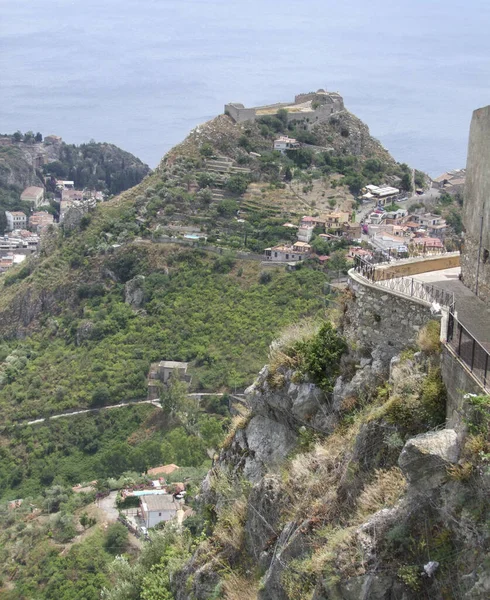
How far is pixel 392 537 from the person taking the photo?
7.11 meters

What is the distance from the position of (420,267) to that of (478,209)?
71.4 inches

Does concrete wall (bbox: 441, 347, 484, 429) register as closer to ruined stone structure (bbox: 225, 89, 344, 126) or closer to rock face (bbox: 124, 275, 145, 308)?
rock face (bbox: 124, 275, 145, 308)

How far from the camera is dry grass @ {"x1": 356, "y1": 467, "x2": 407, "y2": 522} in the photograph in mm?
7644

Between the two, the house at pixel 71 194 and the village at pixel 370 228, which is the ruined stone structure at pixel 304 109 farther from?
the house at pixel 71 194

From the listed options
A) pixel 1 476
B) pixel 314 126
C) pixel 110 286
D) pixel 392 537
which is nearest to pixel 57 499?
pixel 1 476

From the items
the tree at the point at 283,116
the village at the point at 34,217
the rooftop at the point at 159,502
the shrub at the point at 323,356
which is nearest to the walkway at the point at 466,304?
the shrub at the point at 323,356

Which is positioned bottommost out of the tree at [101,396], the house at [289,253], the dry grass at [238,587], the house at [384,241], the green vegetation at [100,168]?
the tree at [101,396]

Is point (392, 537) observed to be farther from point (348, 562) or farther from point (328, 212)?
point (328, 212)

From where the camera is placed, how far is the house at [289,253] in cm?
4659

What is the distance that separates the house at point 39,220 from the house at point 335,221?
192 feet

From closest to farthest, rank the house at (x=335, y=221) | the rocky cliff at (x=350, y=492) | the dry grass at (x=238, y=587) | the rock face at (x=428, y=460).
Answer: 1. the rocky cliff at (x=350, y=492)
2. the rock face at (x=428, y=460)
3. the dry grass at (x=238, y=587)
4. the house at (x=335, y=221)

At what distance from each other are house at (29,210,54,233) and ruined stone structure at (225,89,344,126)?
46.0 m

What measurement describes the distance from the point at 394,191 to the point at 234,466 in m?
47.3

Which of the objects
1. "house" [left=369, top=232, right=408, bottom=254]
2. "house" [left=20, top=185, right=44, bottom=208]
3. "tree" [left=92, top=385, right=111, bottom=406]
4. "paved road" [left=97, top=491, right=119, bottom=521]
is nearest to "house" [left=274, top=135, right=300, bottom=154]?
"house" [left=369, top=232, right=408, bottom=254]
